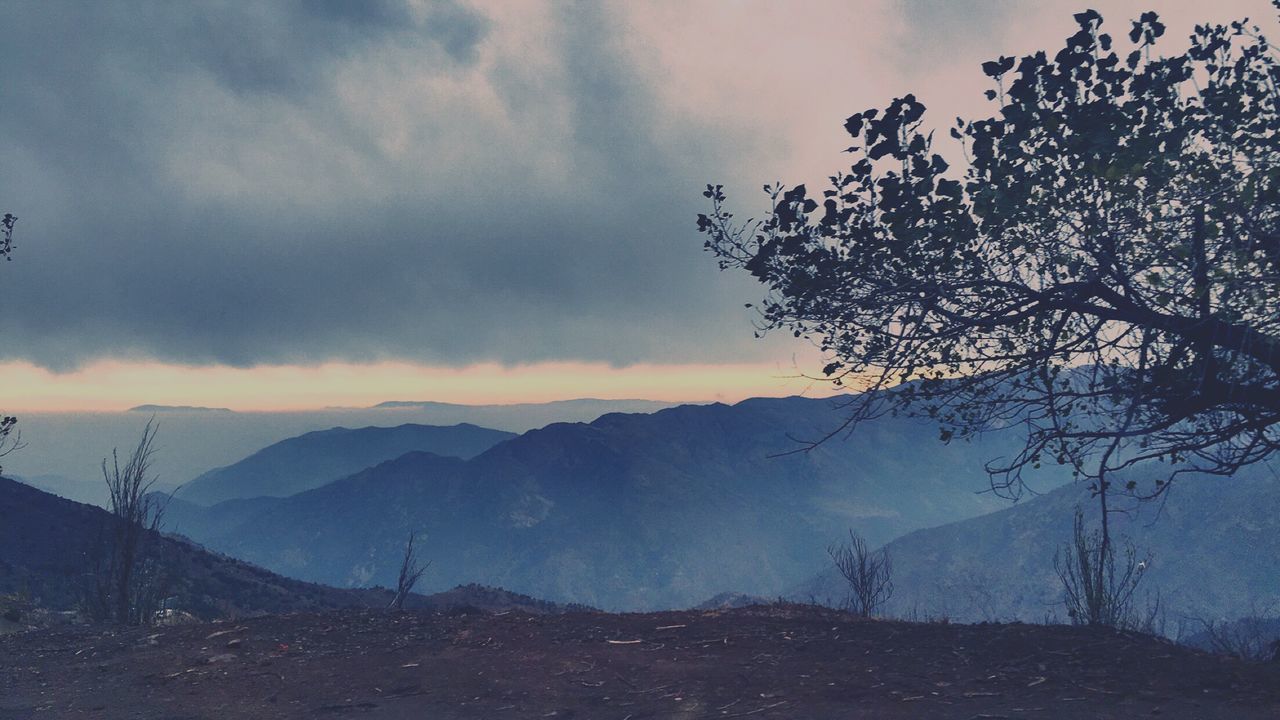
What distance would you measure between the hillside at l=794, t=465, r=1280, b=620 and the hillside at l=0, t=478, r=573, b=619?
343 feet

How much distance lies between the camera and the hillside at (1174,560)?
151 m

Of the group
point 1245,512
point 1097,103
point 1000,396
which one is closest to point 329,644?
point 1000,396

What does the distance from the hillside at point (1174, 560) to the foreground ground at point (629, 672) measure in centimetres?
13938

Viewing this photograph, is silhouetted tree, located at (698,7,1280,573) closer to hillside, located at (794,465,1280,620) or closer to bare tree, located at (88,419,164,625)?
bare tree, located at (88,419,164,625)

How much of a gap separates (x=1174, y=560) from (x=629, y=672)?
187855mm

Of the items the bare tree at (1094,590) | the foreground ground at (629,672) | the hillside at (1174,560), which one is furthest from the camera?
the hillside at (1174,560)

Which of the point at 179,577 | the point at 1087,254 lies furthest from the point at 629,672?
the point at 179,577

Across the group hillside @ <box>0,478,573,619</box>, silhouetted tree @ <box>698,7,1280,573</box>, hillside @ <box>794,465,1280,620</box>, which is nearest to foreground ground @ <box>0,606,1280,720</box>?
silhouetted tree @ <box>698,7,1280,573</box>

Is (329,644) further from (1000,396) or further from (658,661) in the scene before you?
(1000,396)

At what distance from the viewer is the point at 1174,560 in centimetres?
16288

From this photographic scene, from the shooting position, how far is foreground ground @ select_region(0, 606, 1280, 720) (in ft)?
28.2

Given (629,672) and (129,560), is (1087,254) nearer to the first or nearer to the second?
(629,672)

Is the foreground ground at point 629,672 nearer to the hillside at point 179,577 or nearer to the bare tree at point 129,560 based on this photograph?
the bare tree at point 129,560

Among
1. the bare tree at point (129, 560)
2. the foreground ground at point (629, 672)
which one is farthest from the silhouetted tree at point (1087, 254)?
the bare tree at point (129, 560)
